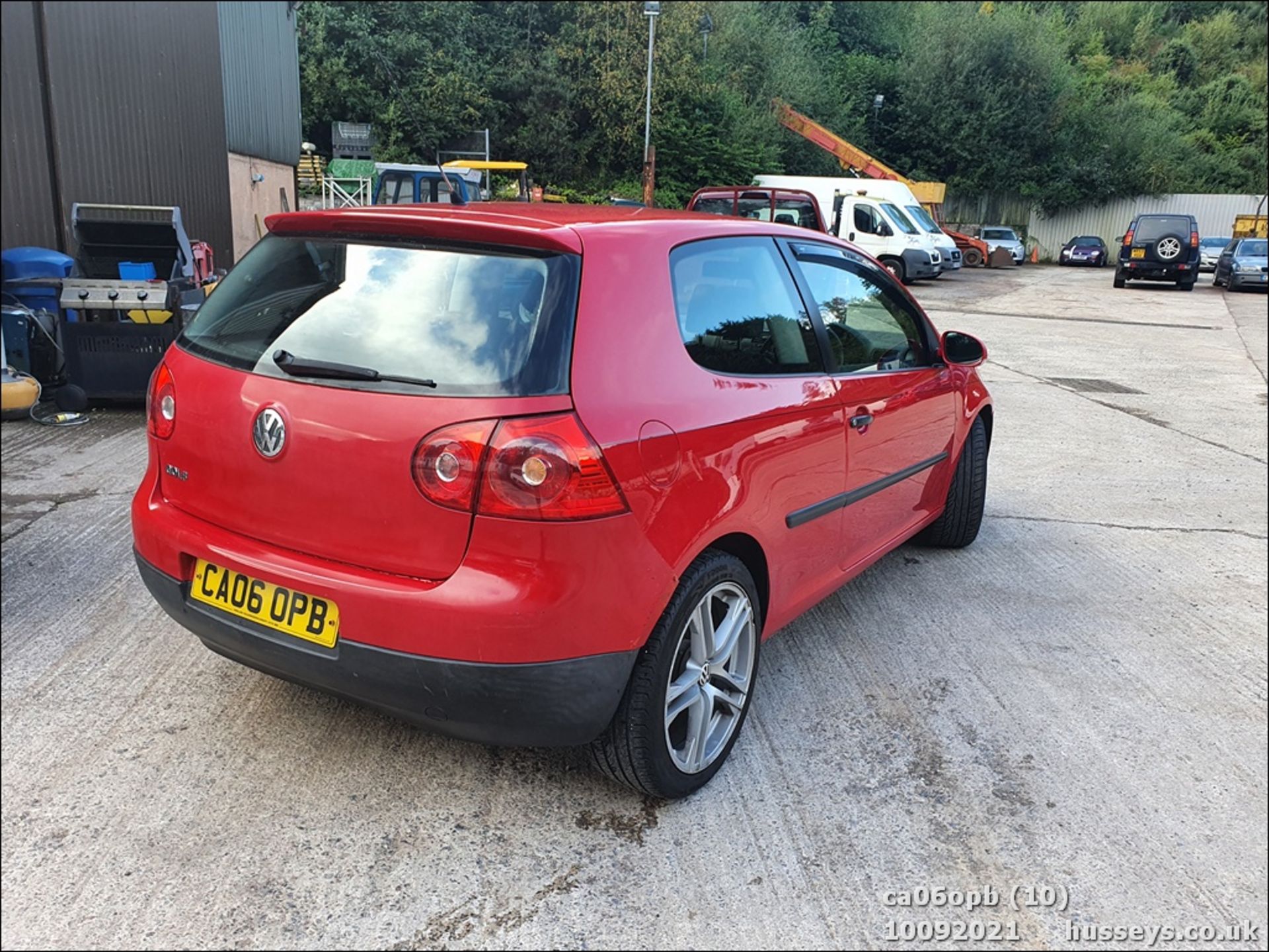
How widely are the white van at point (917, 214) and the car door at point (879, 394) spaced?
68.4 ft

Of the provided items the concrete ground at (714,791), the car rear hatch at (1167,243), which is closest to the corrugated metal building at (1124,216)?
the car rear hatch at (1167,243)

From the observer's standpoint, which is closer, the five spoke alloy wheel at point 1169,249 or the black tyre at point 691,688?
the black tyre at point 691,688

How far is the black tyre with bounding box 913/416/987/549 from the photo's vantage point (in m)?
4.71

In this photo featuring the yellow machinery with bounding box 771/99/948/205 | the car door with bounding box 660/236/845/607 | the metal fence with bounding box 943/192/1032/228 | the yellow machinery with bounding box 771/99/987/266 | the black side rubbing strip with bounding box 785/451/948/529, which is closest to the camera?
the car door with bounding box 660/236/845/607

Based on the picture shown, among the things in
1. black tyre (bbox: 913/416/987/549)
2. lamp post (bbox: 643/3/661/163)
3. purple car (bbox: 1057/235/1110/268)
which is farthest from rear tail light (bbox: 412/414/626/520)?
purple car (bbox: 1057/235/1110/268)

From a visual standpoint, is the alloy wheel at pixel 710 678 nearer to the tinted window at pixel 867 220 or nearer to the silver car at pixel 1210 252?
the tinted window at pixel 867 220

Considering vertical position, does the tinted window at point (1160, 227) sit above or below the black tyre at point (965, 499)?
above

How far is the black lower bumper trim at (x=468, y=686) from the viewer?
7.48ft

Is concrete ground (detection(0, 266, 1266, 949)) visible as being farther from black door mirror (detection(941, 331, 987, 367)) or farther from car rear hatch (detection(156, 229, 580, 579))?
black door mirror (detection(941, 331, 987, 367))

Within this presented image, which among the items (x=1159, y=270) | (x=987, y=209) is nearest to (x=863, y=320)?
(x=1159, y=270)

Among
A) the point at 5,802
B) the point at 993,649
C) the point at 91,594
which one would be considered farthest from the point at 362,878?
the point at 993,649

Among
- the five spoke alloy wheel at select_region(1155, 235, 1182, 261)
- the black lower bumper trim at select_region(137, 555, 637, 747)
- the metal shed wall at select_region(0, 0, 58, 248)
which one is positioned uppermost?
the metal shed wall at select_region(0, 0, 58, 248)

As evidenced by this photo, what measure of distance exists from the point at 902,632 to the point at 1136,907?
1621 mm

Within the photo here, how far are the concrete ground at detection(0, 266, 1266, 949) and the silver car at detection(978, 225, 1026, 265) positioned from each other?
32.2 m
